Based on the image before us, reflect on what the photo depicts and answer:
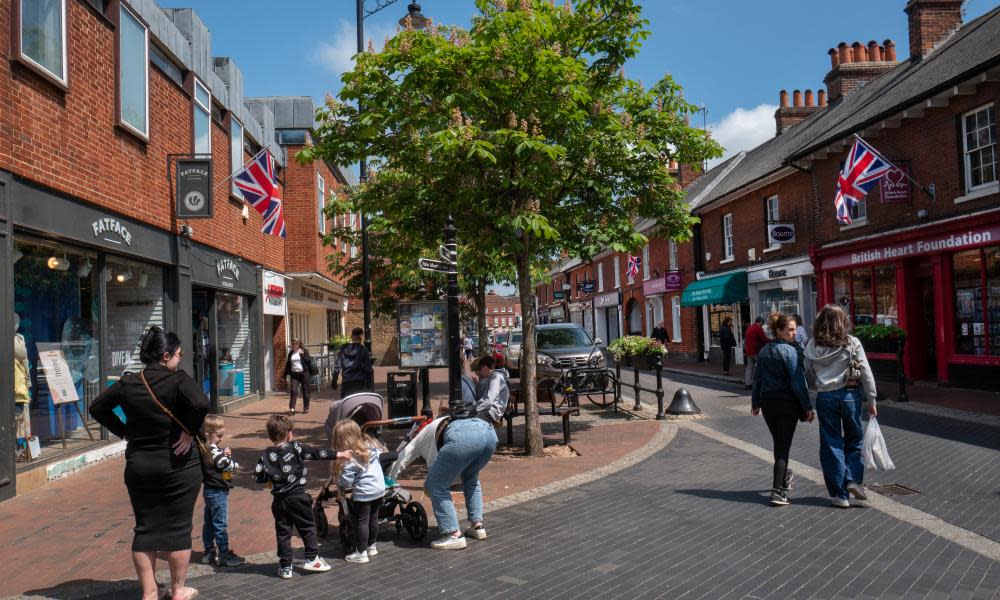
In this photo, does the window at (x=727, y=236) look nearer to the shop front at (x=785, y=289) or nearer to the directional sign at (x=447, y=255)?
the shop front at (x=785, y=289)

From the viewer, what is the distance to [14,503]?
6914 mm

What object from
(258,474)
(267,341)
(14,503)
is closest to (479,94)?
(258,474)

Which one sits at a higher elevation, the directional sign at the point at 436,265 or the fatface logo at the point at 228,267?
the fatface logo at the point at 228,267

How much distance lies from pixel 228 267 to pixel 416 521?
10.4 m

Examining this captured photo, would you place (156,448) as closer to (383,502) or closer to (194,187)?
(383,502)

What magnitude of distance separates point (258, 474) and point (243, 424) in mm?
8608

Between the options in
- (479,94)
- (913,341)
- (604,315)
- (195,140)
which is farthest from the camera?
(604,315)

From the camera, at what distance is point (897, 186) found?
15.2 metres

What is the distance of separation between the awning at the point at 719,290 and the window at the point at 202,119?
17.2 meters

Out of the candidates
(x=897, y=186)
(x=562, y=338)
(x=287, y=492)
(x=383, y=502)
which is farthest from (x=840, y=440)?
(x=562, y=338)

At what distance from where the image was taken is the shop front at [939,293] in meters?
13.5

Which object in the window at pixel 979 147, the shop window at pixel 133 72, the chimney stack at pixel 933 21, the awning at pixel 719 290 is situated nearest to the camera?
the shop window at pixel 133 72

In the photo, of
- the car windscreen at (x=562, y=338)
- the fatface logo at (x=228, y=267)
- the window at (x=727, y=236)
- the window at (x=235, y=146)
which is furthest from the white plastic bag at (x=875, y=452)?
the window at (x=727, y=236)

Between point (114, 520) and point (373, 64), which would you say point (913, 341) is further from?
point (114, 520)
